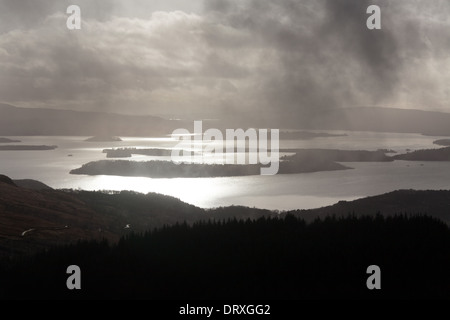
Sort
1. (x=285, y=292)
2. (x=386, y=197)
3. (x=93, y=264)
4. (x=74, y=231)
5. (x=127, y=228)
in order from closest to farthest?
(x=285, y=292)
(x=93, y=264)
(x=74, y=231)
(x=127, y=228)
(x=386, y=197)

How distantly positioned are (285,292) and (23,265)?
24036mm

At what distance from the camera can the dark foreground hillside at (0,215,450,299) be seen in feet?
147

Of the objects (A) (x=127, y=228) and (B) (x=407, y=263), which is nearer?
(B) (x=407, y=263)

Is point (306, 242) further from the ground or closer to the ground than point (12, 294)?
further from the ground

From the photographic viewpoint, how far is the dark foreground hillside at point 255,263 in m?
44.9

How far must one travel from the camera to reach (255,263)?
50719 millimetres

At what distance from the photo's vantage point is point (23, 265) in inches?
1933

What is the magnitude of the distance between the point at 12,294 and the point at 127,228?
4255 cm
